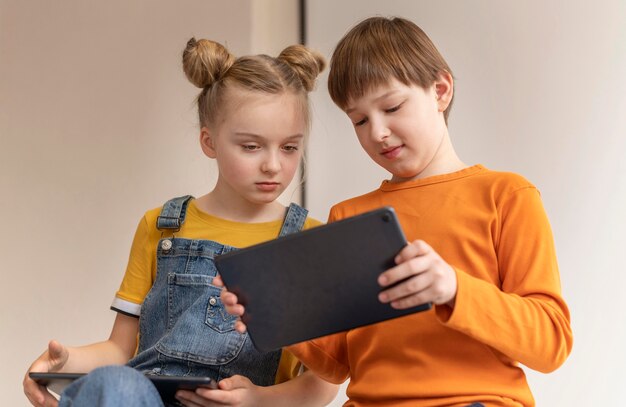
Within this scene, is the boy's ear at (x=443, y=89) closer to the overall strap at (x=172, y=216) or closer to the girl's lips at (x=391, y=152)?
the girl's lips at (x=391, y=152)

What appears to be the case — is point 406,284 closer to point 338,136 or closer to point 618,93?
point 618,93

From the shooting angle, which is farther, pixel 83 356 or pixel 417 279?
pixel 83 356

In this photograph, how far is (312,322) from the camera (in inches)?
38.3

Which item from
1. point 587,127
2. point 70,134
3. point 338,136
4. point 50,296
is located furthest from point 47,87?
point 587,127

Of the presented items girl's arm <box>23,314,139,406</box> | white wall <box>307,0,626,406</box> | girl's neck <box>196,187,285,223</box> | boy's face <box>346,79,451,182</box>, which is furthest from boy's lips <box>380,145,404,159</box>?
girl's arm <box>23,314,139,406</box>

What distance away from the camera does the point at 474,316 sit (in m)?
0.94

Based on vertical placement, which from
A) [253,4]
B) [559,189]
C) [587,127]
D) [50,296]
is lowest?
[50,296]

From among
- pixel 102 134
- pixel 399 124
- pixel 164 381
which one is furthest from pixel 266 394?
pixel 102 134

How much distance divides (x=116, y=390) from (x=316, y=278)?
266mm

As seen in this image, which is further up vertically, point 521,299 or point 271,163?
point 271,163

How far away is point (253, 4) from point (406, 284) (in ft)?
3.75

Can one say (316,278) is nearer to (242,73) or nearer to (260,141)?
(260,141)

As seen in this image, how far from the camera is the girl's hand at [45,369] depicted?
1.19 meters

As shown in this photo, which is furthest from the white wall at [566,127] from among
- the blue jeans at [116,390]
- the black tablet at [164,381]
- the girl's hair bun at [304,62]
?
the blue jeans at [116,390]
